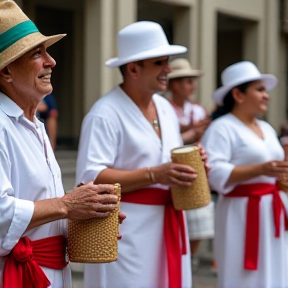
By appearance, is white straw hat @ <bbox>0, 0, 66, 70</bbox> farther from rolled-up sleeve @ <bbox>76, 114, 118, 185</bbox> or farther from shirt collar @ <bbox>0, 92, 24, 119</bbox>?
rolled-up sleeve @ <bbox>76, 114, 118, 185</bbox>

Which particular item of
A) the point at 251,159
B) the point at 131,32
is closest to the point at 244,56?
the point at 251,159

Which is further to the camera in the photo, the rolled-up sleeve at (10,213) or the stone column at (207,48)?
the stone column at (207,48)

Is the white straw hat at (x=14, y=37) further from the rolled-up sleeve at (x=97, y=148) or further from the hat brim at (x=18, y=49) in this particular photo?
the rolled-up sleeve at (x=97, y=148)

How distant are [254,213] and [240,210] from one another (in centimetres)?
10

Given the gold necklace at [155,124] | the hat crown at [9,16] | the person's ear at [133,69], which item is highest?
the hat crown at [9,16]

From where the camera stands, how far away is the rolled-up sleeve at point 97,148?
4.10m

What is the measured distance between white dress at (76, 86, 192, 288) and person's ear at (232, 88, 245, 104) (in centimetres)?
118

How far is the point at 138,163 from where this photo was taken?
419cm

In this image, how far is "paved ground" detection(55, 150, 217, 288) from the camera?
21.3 feet

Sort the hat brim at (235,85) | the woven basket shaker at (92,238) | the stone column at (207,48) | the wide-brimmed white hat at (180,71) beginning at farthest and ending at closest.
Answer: the stone column at (207,48), the wide-brimmed white hat at (180,71), the hat brim at (235,85), the woven basket shaker at (92,238)

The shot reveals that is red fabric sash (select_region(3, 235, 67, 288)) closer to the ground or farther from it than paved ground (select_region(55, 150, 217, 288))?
farther from it

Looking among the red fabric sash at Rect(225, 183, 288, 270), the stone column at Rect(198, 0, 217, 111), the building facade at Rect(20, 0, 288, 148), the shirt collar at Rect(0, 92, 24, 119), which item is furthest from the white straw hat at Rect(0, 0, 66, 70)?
the stone column at Rect(198, 0, 217, 111)

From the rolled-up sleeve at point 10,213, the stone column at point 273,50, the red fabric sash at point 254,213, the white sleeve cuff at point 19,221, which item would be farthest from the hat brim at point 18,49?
the stone column at point 273,50

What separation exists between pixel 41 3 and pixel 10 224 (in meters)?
7.84
